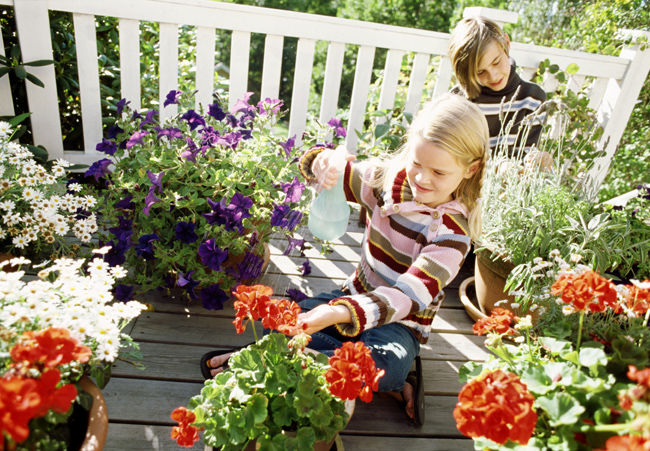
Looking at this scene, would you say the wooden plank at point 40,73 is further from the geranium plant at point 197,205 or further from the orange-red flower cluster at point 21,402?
the orange-red flower cluster at point 21,402

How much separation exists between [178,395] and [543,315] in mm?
1210

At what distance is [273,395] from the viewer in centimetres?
105

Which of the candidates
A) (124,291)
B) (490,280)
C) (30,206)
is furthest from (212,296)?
(490,280)

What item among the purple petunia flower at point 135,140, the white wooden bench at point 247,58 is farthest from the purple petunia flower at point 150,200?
the white wooden bench at point 247,58

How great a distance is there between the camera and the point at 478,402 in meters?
0.75

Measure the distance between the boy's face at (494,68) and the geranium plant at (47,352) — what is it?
6.71 ft

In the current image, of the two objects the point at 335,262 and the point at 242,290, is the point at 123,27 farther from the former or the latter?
the point at 242,290

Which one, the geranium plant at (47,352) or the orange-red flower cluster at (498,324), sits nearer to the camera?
the geranium plant at (47,352)

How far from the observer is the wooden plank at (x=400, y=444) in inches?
56.2

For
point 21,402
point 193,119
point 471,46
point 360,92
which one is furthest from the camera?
point 360,92

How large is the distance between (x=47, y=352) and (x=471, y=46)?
7.57 feet

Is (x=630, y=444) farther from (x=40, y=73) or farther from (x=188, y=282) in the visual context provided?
(x=40, y=73)

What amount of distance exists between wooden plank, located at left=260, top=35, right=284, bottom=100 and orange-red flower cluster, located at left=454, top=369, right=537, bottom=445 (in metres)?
2.40

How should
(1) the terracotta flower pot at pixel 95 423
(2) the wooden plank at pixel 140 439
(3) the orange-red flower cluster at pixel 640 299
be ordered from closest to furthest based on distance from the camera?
1. (1) the terracotta flower pot at pixel 95 423
2. (3) the orange-red flower cluster at pixel 640 299
3. (2) the wooden plank at pixel 140 439
